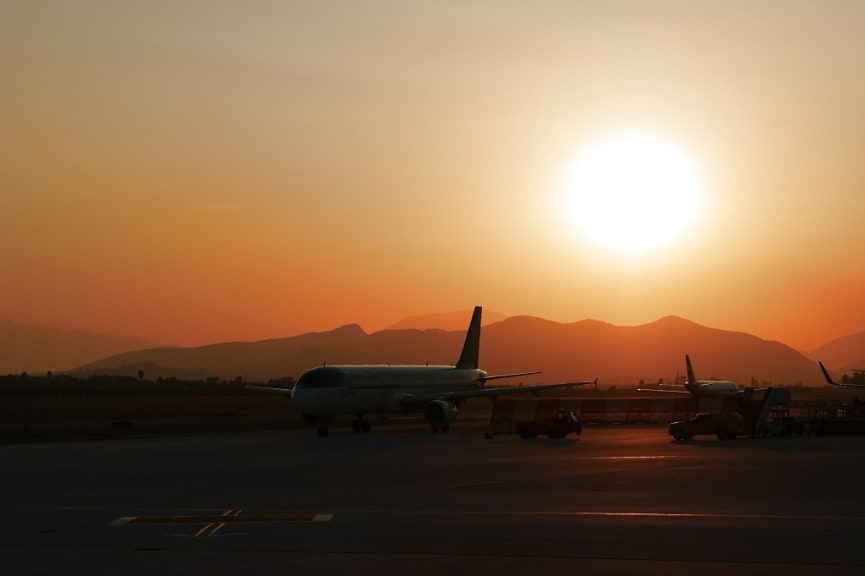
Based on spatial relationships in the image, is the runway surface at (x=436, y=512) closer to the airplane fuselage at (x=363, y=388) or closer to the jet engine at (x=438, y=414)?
the airplane fuselage at (x=363, y=388)

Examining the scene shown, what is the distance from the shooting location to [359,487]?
90.8 feet

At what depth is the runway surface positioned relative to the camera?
53.0 ft

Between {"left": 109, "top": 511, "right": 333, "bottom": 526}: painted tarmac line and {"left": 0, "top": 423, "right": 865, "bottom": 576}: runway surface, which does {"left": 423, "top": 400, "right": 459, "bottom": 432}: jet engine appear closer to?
{"left": 0, "top": 423, "right": 865, "bottom": 576}: runway surface

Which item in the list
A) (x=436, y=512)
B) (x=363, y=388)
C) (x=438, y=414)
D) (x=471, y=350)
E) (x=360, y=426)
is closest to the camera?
(x=436, y=512)

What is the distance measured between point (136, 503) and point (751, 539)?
13.3 m

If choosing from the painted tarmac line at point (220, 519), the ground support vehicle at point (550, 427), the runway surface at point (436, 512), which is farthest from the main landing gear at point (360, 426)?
the painted tarmac line at point (220, 519)

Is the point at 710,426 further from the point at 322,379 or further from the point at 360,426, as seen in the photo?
the point at 322,379

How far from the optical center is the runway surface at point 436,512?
53.0 feet

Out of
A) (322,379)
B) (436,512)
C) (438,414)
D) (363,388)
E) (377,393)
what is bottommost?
(436,512)

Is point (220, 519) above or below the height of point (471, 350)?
below

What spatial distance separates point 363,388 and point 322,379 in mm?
2678

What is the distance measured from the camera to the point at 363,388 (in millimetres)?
58562

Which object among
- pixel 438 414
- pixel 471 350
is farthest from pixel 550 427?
pixel 471 350

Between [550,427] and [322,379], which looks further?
[322,379]
